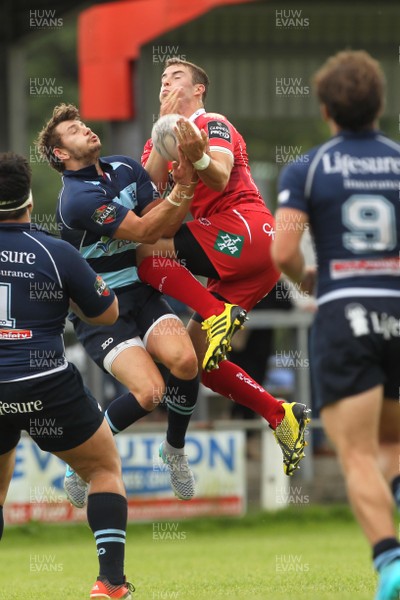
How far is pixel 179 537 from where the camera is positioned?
537 inches

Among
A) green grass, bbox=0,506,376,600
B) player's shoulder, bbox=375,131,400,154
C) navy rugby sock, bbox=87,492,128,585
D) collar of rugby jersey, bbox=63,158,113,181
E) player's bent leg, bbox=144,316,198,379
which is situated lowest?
green grass, bbox=0,506,376,600

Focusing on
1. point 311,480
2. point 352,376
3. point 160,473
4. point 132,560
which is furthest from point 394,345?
point 311,480

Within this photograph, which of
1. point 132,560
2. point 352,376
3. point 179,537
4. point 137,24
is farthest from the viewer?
point 137,24

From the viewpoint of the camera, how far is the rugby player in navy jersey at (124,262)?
8094mm

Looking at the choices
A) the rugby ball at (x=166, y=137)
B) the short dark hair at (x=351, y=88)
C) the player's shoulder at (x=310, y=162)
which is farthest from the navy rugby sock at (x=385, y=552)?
the rugby ball at (x=166, y=137)

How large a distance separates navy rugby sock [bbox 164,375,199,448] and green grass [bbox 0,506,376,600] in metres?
0.98

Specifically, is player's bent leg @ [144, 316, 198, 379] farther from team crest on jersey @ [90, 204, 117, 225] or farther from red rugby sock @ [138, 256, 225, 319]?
team crest on jersey @ [90, 204, 117, 225]

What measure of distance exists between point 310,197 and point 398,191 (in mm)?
386

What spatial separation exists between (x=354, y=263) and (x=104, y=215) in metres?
2.66

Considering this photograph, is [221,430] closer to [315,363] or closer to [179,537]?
[179,537]

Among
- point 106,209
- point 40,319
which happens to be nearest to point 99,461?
point 40,319

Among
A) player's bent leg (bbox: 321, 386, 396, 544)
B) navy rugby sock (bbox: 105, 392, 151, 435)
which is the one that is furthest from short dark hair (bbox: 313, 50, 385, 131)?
navy rugby sock (bbox: 105, 392, 151, 435)

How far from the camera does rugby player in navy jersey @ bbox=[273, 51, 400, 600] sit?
225 inches

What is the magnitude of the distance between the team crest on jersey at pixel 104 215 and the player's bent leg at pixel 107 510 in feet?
4.85
